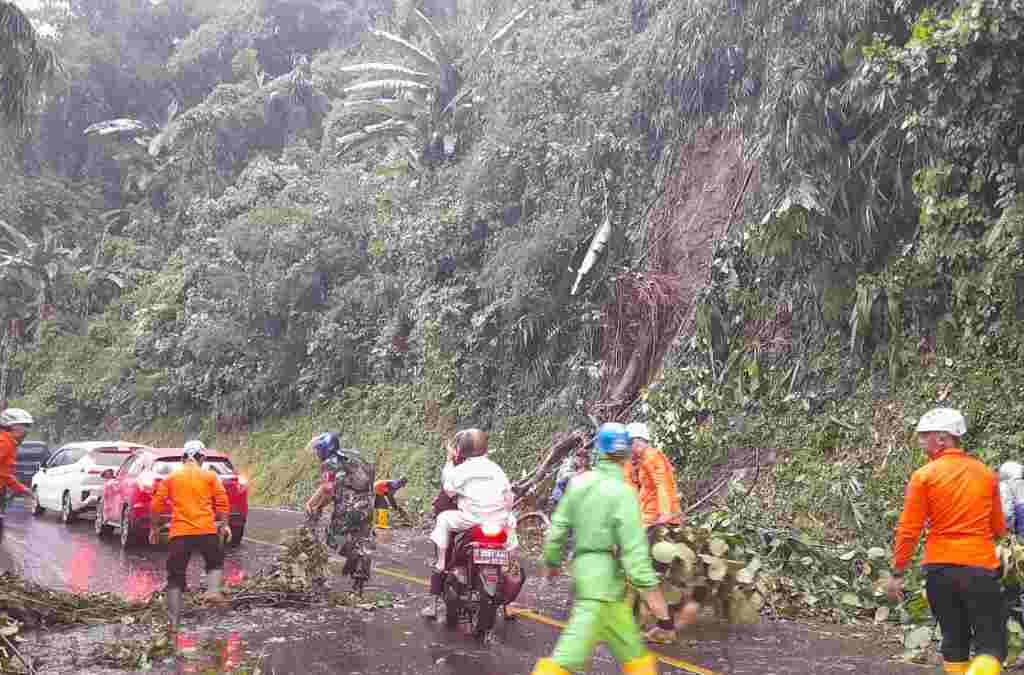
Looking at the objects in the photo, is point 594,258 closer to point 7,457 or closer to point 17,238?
point 7,457

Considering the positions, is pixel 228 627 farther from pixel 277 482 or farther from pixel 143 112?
pixel 143 112

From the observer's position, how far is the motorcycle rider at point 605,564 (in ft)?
18.5

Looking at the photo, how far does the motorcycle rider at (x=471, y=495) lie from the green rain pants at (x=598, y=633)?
10.9 feet

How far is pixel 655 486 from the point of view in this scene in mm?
10008

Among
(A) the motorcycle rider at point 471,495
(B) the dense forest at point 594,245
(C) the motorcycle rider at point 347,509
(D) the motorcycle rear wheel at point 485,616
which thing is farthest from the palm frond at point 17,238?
(D) the motorcycle rear wheel at point 485,616

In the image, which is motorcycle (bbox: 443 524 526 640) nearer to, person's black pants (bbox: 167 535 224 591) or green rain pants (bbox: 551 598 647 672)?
person's black pants (bbox: 167 535 224 591)

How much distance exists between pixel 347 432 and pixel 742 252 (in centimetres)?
1418

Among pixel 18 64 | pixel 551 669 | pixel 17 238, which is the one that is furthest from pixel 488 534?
pixel 17 238

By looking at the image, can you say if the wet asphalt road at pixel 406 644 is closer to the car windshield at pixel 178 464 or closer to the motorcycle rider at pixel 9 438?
the motorcycle rider at pixel 9 438

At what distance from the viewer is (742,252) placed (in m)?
17.0

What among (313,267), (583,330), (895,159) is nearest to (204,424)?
(313,267)

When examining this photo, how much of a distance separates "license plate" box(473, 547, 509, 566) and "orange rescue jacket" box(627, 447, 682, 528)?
1.58 meters

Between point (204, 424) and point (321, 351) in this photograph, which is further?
point (204, 424)

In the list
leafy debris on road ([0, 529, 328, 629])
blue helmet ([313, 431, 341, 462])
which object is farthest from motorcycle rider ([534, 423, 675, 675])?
blue helmet ([313, 431, 341, 462])
